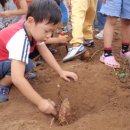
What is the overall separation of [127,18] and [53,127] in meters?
1.54

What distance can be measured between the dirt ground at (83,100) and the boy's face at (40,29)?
51 cm

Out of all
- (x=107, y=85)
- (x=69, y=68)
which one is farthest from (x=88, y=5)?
(x=107, y=85)

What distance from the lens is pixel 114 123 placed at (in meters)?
2.36

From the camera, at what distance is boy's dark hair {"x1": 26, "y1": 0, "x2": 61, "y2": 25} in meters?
2.45

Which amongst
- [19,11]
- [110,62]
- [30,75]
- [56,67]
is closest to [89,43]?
[110,62]

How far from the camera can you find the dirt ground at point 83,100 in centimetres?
238

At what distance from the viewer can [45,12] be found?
245cm

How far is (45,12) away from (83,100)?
0.75 meters

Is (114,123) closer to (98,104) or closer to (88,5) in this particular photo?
(98,104)

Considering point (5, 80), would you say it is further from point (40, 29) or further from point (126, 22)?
point (126, 22)

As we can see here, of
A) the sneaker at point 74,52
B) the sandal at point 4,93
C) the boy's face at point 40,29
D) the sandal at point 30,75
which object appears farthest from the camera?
the sneaker at point 74,52

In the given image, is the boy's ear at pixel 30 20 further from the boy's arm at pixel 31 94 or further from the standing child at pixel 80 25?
the standing child at pixel 80 25

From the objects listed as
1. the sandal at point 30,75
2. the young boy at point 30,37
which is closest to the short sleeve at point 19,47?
the young boy at point 30,37

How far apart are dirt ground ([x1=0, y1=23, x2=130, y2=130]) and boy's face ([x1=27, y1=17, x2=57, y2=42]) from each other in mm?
507
